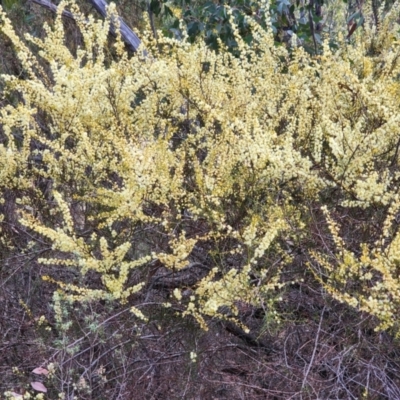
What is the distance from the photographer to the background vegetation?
108 inches

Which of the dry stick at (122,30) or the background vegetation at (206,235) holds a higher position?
the dry stick at (122,30)

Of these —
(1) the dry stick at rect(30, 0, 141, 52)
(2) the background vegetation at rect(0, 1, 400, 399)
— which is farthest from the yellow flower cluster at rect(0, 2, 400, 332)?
(1) the dry stick at rect(30, 0, 141, 52)

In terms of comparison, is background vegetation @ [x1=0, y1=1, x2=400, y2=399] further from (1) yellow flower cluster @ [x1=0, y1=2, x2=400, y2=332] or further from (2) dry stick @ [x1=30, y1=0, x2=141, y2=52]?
(2) dry stick @ [x1=30, y1=0, x2=141, y2=52]

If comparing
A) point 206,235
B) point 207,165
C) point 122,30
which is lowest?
point 206,235

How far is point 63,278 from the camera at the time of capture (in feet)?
12.7

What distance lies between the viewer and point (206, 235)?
3.03 m

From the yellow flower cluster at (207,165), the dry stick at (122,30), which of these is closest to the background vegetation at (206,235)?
the yellow flower cluster at (207,165)

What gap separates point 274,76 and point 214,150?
3.01 feet

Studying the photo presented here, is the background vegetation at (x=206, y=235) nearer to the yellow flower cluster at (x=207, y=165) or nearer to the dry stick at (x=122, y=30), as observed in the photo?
the yellow flower cluster at (x=207, y=165)

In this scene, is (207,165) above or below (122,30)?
below

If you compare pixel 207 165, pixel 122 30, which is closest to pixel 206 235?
pixel 207 165

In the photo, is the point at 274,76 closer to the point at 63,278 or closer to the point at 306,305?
the point at 306,305

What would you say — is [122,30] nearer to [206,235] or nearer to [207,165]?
[207,165]

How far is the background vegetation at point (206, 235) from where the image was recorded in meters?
2.75
